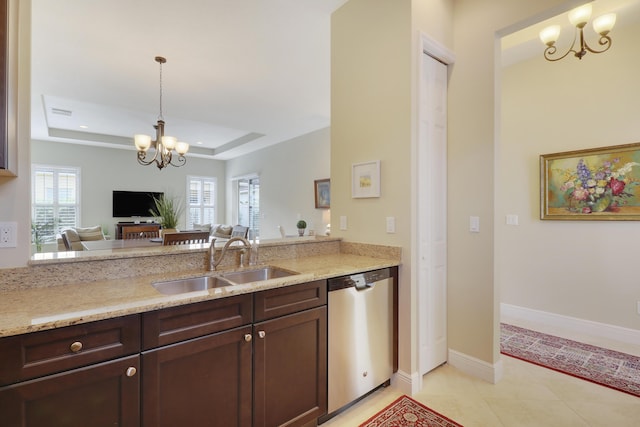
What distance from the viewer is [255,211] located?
781 cm

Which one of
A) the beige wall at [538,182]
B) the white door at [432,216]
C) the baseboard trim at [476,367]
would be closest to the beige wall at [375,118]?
the white door at [432,216]

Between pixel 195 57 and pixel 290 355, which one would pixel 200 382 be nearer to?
pixel 290 355

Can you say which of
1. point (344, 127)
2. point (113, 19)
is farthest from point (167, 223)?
point (344, 127)

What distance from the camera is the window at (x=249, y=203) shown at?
7695 millimetres

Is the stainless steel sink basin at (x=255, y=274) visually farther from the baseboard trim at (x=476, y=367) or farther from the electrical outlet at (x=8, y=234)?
the baseboard trim at (x=476, y=367)

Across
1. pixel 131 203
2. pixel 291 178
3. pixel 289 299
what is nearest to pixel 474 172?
pixel 289 299

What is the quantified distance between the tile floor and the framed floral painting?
1.62 metres

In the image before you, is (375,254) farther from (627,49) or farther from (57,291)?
(627,49)

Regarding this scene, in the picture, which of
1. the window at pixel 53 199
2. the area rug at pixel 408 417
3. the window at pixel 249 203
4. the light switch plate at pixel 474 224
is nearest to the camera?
the area rug at pixel 408 417

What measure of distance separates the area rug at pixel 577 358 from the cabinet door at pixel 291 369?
6.18ft

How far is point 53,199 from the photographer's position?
666 cm

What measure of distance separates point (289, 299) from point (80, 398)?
889 mm

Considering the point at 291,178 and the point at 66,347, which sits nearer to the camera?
the point at 66,347

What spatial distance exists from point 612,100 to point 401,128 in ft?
7.50
